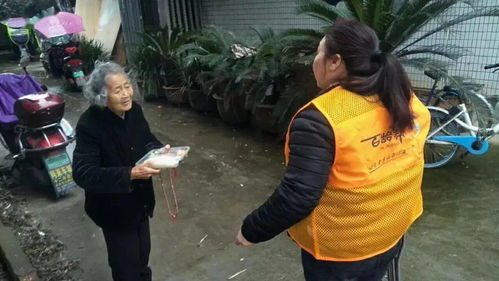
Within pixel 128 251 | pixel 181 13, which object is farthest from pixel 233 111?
pixel 128 251

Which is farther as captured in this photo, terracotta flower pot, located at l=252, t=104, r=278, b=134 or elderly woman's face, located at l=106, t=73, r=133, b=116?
terracotta flower pot, located at l=252, t=104, r=278, b=134

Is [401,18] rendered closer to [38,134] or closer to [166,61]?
[38,134]

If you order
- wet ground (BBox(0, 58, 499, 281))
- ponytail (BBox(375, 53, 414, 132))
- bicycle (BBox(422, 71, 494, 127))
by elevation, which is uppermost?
ponytail (BBox(375, 53, 414, 132))

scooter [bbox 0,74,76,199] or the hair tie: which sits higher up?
the hair tie

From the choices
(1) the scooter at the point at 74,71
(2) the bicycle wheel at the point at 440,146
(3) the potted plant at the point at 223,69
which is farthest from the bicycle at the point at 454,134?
(1) the scooter at the point at 74,71

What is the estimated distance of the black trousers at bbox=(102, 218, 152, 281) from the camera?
226cm

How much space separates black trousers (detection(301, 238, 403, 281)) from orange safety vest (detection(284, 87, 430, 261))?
0.04m

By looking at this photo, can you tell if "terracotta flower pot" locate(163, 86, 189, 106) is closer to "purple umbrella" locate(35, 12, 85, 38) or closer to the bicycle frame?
"purple umbrella" locate(35, 12, 85, 38)

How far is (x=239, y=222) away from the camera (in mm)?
3443

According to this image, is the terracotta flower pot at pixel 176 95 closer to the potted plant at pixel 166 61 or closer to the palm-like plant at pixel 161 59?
the potted plant at pixel 166 61

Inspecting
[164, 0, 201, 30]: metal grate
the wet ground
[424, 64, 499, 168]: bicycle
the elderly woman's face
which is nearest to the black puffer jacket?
the elderly woman's face

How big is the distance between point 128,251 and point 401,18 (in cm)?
319

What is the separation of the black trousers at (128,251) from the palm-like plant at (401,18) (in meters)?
2.86

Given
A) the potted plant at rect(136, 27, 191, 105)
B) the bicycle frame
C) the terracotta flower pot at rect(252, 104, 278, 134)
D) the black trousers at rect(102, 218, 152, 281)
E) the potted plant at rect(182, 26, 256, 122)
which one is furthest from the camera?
the potted plant at rect(136, 27, 191, 105)
